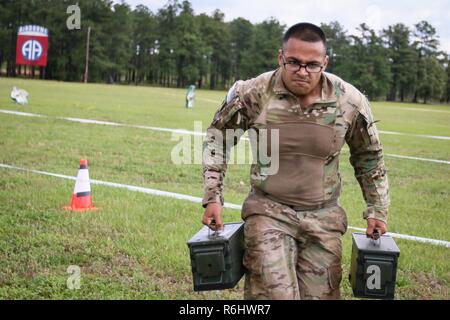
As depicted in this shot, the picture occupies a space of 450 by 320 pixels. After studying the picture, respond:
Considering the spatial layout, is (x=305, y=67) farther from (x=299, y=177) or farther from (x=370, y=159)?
(x=370, y=159)

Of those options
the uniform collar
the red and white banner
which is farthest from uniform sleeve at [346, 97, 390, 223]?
the red and white banner

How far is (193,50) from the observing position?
333 feet

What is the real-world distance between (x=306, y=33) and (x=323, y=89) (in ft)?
1.24

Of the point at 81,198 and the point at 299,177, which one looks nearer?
the point at 299,177

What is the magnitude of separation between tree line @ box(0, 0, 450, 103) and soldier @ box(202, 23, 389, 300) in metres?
80.0

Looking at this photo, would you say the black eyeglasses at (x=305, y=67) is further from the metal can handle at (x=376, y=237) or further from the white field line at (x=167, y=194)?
the white field line at (x=167, y=194)

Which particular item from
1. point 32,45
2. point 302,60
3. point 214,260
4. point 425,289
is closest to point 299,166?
point 302,60

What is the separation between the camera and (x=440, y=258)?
5.10 meters

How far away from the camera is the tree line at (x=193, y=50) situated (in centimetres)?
8356

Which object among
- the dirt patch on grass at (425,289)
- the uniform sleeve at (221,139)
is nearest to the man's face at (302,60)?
the uniform sleeve at (221,139)

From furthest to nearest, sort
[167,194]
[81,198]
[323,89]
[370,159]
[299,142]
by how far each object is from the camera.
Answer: [167,194] → [81,198] → [370,159] → [323,89] → [299,142]

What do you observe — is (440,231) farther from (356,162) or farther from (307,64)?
(307,64)

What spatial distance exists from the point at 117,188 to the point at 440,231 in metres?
4.24
